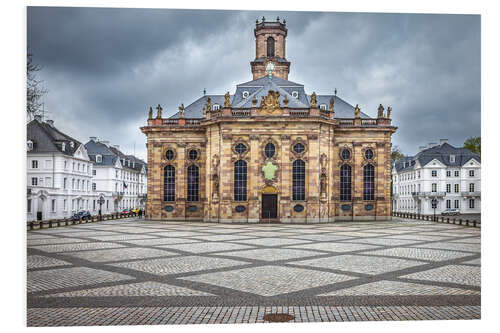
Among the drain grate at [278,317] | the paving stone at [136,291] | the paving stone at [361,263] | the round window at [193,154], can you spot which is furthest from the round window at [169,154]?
the drain grate at [278,317]

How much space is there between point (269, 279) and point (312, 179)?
3269cm

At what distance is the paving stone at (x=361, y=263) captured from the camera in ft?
55.1

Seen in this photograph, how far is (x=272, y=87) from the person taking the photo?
5238 cm

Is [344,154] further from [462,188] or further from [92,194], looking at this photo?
[92,194]

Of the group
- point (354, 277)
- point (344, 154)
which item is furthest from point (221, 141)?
point (354, 277)

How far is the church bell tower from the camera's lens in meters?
67.9

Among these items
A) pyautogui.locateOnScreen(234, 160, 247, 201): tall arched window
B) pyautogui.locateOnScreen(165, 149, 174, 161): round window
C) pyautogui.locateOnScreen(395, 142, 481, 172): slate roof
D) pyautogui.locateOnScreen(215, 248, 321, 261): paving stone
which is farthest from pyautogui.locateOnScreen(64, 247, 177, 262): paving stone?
pyautogui.locateOnScreen(395, 142, 481, 172): slate roof

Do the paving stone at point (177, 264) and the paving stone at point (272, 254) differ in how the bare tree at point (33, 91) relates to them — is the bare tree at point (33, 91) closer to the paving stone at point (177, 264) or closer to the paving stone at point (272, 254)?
the paving stone at point (177, 264)

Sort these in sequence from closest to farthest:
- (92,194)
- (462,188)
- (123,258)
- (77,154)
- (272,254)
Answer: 1. (123,258)
2. (272,254)
3. (462,188)
4. (77,154)
5. (92,194)

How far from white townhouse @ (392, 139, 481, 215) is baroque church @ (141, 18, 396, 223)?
805 centimetres

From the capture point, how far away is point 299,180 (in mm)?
47375

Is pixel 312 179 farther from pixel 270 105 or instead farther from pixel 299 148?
pixel 270 105

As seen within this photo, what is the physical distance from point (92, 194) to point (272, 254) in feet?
171

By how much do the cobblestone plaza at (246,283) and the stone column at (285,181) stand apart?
22026 millimetres
